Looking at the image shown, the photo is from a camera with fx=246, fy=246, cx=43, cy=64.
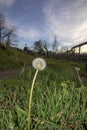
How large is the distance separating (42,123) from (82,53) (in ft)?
109

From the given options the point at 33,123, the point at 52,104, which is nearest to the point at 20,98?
the point at 52,104

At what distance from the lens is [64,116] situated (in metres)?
2.07

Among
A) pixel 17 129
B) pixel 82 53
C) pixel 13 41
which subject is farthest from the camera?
pixel 13 41

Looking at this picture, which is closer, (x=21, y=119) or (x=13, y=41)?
(x=21, y=119)

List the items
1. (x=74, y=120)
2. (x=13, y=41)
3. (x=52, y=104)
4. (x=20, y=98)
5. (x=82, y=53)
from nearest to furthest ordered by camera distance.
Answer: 1. (x=74, y=120)
2. (x=52, y=104)
3. (x=20, y=98)
4. (x=82, y=53)
5. (x=13, y=41)

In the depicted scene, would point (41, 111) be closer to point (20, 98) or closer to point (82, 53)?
point (20, 98)

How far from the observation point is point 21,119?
1938 millimetres

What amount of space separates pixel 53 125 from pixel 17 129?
0.27 metres

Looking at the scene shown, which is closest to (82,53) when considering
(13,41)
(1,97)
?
(1,97)

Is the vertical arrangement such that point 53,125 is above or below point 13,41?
below

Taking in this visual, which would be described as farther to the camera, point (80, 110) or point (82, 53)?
point (82, 53)

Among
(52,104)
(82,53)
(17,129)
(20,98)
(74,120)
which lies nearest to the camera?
(17,129)

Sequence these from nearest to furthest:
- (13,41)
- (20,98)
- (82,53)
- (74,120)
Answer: (74,120), (20,98), (82,53), (13,41)

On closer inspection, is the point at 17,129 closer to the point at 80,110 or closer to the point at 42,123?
the point at 42,123
